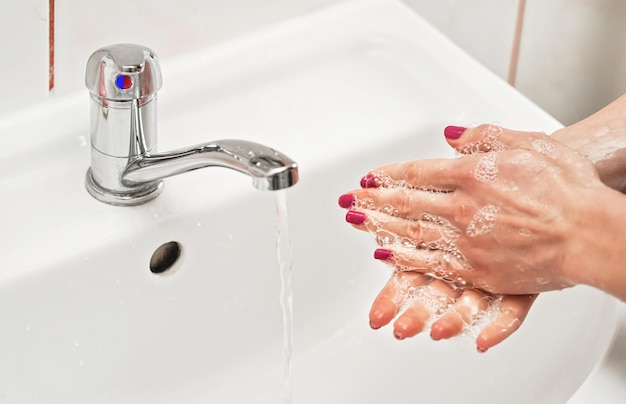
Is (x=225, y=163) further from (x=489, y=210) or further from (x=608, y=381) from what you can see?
(x=608, y=381)

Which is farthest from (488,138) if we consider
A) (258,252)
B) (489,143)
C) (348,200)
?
(258,252)

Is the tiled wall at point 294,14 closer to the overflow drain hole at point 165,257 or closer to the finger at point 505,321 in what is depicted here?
the overflow drain hole at point 165,257

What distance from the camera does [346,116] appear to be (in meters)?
0.87

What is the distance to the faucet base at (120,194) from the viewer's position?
760 mm

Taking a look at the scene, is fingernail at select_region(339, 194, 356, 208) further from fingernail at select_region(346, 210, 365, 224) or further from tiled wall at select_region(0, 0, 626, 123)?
Result: tiled wall at select_region(0, 0, 626, 123)

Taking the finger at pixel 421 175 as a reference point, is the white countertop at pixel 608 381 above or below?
below

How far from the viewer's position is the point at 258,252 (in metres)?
0.82

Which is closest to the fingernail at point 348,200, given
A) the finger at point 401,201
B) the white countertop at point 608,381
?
the finger at point 401,201

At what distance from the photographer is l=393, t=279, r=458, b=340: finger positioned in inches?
25.4

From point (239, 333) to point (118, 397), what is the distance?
0.11 metres

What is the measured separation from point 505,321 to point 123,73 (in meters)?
0.31

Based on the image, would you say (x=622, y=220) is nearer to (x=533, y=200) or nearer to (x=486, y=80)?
(x=533, y=200)

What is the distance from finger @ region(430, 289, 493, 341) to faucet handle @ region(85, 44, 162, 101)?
260 mm

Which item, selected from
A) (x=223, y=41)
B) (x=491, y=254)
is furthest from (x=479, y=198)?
(x=223, y=41)
